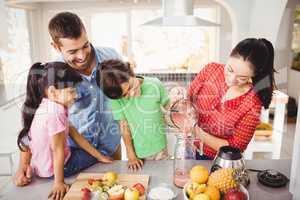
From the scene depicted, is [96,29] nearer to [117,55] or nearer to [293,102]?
[117,55]

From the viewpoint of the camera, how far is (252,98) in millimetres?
925

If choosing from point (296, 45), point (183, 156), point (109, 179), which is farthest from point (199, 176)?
point (296, 45)

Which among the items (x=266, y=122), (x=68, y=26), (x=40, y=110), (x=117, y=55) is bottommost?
(x=266, y=122)

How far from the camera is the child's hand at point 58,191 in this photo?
815 millimetres

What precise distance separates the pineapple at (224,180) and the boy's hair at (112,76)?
1.36 ft

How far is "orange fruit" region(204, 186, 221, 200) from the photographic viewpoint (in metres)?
0.71

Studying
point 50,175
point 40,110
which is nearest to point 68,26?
point 40,110

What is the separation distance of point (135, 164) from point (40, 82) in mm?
416

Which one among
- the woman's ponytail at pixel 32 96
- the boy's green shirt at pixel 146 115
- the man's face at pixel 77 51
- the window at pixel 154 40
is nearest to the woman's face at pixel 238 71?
the window at pixel 154 40

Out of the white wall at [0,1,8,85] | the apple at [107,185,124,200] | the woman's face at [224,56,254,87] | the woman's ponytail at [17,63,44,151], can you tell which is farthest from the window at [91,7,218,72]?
the apple at [107,185,124,200]

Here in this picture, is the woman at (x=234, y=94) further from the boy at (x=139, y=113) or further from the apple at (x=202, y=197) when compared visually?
the apple at (x=202, y=197)

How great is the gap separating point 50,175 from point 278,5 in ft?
3.18

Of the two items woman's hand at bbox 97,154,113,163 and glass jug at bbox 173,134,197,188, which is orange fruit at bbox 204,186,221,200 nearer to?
glass jug at bbox 173,134,197,188

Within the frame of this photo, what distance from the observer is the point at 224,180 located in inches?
29.5
